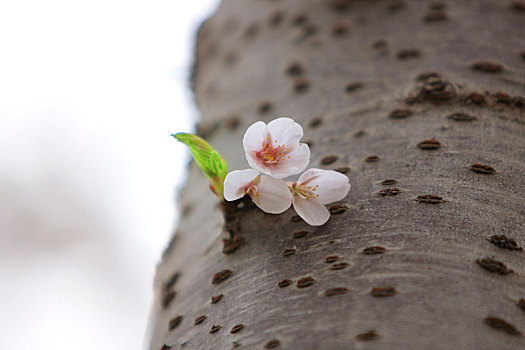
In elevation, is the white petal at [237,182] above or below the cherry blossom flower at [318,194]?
above

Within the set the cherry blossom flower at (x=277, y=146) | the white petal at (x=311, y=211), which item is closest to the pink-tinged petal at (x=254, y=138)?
the cherry blossom flower at (x=277, y=146)

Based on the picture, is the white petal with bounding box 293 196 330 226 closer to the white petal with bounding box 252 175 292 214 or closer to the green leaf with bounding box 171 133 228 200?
the white petal with bounding box 252 175 292 214

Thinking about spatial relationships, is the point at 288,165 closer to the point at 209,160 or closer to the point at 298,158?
the point at 298,158

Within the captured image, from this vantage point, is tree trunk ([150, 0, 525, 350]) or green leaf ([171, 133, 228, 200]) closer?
tree trunk ([150, 0, 525, 350])

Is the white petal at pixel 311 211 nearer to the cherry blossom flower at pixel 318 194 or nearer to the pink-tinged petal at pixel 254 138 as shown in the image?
the cherry blossom flower at pixel 318 194

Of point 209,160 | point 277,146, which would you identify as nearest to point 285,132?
point 277,146

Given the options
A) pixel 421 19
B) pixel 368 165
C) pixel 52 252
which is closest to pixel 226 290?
pixel 368 165

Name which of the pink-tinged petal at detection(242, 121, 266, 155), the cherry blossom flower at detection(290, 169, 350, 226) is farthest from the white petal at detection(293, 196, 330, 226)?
the pink-tinged petal at detection(242, 121, 266, 155)
